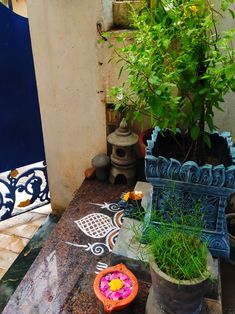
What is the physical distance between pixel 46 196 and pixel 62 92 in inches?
37.8

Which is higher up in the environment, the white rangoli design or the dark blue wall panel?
the dark blue wall panel

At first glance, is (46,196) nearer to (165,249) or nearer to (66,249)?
(66,249)

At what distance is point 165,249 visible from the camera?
125 cm

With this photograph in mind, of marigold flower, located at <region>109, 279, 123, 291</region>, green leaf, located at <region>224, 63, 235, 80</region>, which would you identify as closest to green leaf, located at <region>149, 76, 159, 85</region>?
green leaf, located at <region>224, 63, 235, 80</region>

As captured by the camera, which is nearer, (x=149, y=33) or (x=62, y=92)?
(x=149, y=33)

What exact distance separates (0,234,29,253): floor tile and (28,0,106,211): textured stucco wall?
0.52 metres

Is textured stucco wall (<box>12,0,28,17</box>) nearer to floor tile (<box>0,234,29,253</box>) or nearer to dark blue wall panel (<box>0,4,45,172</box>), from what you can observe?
dark blue wall panel (<box>0,4,45,172</box>)

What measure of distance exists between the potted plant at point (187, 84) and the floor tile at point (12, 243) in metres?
1.35

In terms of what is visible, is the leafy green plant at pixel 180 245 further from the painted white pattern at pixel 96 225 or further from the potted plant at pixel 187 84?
the painted white pattern at pixel 96 225

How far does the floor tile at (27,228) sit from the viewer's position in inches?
100.0

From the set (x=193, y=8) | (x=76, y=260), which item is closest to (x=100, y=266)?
(x=76, y=260)

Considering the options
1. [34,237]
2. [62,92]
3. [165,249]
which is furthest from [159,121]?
[34,237]

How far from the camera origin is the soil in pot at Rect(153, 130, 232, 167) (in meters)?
1.60

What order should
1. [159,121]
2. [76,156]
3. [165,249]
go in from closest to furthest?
[165,249], [159,121], [76,156]
